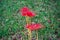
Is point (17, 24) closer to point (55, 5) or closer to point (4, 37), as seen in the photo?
point (4, 37)

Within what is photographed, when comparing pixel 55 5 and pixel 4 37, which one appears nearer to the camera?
pixel 4 37

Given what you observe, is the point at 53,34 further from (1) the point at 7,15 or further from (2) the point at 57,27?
(1) the point at 7,15

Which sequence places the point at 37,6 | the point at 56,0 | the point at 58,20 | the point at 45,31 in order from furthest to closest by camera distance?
the point at 56,0
the point at 37,6
the point at 58,20
the point at 45,31

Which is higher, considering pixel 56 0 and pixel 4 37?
pixel 56 0

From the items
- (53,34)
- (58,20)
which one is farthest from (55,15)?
(53,34)

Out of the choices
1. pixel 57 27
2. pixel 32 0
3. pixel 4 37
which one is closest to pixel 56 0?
pixel 32 0

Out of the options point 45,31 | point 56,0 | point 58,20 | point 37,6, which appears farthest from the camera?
point 56,0
